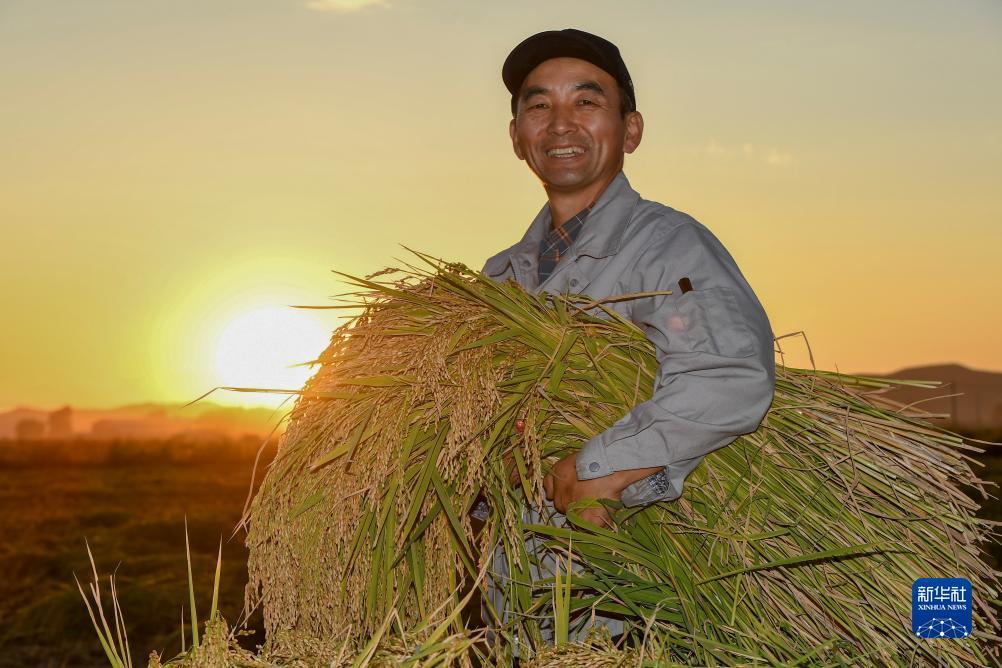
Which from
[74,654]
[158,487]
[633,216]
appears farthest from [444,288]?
[158,487]

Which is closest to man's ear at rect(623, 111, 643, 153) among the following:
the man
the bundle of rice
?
the man

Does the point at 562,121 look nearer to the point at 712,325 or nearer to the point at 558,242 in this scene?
the point at 558,242

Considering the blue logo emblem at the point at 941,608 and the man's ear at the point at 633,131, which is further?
the man's ear at the point at 633,131

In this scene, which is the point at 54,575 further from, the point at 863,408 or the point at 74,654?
the point at 863,408

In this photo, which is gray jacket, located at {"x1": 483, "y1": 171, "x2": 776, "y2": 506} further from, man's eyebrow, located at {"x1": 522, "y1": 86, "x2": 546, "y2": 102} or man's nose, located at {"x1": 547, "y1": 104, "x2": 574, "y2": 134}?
man's eyebrow, located at {"x1": 522, "y1": 86, "x2": 546, "y2": 102}

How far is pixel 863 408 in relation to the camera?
93.9 inches

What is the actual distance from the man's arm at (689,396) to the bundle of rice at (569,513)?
0.25ft

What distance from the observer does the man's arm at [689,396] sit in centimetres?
204

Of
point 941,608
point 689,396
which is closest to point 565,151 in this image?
point 689,396

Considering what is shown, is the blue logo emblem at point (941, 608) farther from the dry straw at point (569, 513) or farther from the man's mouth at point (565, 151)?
the man's mouth at point (565, 151)

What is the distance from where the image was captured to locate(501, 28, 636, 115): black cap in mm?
2688

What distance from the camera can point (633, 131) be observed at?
114 inches

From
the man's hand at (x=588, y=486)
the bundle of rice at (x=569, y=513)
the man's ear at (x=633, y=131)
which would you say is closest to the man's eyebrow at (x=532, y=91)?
the man's ear at (x=633, y=131)

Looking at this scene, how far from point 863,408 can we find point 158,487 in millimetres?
23744
